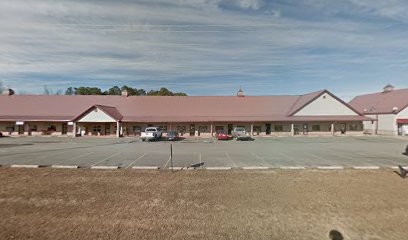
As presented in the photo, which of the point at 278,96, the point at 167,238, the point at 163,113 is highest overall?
the point at 278,96

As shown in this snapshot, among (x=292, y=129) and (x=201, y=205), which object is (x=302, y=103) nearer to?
(x=292, y=129)

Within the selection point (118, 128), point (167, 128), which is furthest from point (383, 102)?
point (118, 128)

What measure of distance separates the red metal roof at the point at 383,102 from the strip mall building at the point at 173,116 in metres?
7.53

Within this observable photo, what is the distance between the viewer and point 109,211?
26.5 ft

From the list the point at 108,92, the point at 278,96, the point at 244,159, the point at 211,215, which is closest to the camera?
the point at 211,215

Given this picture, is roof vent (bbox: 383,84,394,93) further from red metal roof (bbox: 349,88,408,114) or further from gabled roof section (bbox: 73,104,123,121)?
gabled roof section (bbox: 73,104,123,121)

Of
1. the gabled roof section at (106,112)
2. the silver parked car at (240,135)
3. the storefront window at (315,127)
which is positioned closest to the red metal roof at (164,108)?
the gabled roof section at (106,112)

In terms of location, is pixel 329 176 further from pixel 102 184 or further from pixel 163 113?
pixel 163 113

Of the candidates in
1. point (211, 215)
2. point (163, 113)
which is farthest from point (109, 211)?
point (163, 113)

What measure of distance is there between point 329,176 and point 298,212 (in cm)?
505

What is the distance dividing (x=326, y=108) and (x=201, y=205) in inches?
1546

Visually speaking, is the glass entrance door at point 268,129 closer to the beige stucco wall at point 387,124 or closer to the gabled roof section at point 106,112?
the beige stucco wall at point 387,124

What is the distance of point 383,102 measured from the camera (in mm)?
48219

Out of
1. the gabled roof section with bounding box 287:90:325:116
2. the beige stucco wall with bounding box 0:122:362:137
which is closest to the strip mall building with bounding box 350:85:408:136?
the beige stucco wall with bounding box 0:122:362:137
